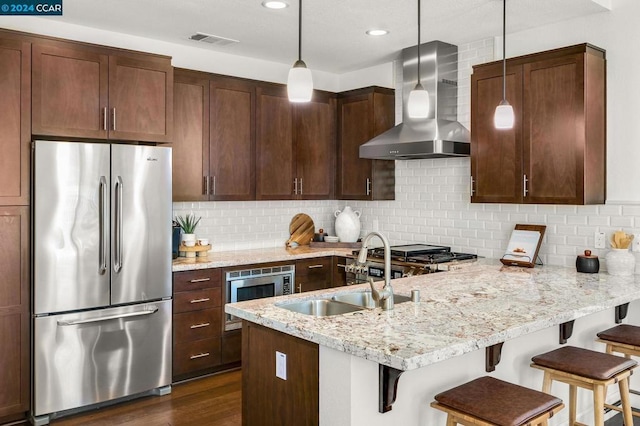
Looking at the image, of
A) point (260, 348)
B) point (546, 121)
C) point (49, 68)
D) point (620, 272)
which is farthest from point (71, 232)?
point (620, 272)

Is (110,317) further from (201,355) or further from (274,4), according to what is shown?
(274,4)

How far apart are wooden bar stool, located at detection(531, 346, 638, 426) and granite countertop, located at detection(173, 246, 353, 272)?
7.89 feet

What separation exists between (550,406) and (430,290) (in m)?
1.00

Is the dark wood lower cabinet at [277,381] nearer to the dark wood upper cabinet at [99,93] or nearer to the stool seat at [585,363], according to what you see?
the stool seat at [585,363]

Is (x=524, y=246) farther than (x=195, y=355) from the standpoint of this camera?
No

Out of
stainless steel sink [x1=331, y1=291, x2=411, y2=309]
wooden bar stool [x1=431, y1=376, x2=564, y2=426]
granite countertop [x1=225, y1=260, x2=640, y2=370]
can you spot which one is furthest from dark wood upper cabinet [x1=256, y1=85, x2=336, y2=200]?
wooden bar stool [x1=431, y1=376, x2=564, y2=426]

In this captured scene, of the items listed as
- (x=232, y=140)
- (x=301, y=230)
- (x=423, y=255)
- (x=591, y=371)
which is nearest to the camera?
(x=591, y=371)

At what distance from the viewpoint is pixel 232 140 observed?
4.88m

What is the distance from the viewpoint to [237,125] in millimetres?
4910

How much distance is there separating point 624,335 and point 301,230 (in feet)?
10.6

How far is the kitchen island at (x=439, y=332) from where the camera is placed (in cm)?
208

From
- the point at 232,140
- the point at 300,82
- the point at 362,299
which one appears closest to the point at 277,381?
the point at 362,299

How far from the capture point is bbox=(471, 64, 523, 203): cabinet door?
4.01 meters

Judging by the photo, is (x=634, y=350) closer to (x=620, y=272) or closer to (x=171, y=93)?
(x=620, y=272)
